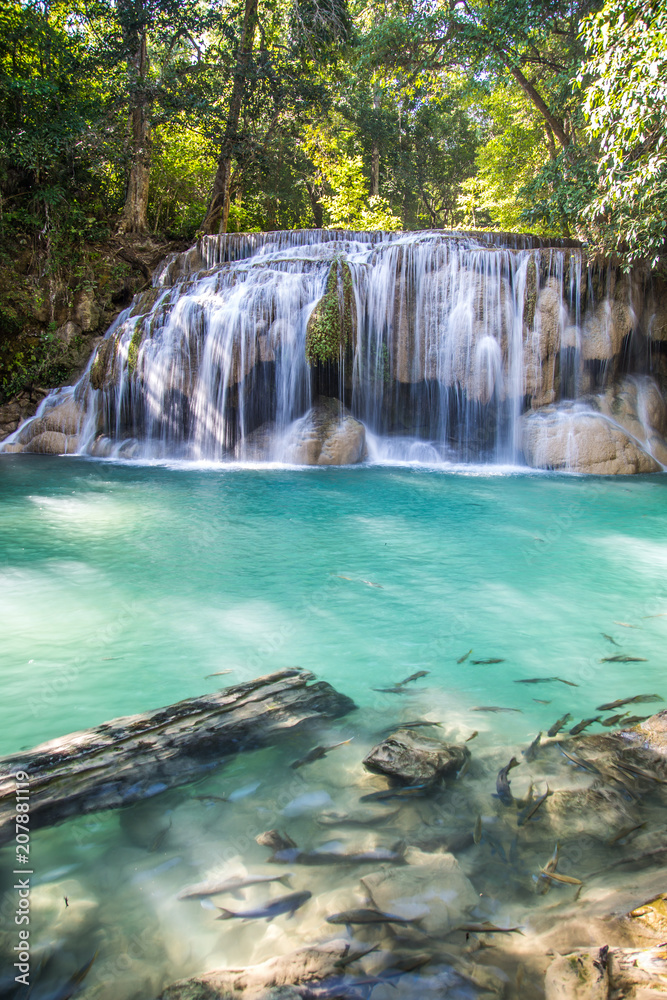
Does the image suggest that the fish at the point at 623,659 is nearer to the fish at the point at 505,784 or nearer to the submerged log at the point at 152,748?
the fish at the point at 505,784

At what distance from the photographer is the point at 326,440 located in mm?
10438

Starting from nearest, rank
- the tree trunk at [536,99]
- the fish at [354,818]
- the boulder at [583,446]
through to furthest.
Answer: the fish at [354,818]
the boulder at [583,446]
the tree trunk at [536,99]

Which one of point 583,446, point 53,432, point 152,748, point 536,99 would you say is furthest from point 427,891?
point 536,99

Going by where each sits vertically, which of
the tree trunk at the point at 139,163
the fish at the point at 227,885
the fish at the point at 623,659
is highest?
the tree trunk at the point at 139,163

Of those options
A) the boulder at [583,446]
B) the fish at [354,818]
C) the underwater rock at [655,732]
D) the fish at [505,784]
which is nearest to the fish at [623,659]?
the underwater rock at [655,732]

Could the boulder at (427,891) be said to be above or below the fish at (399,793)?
below

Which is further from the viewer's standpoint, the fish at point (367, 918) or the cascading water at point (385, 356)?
the cascading water at point (385, 356)

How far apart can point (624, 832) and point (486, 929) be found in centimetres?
64

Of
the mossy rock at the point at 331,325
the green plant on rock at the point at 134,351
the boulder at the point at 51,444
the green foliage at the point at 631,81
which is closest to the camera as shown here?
the green foliage at the point at 631,81

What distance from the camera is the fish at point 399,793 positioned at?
6.33ft

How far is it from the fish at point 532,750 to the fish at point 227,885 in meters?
1.04

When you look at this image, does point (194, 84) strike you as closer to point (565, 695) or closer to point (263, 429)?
point (263, 429)

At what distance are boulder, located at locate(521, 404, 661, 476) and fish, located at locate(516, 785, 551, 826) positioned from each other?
8.77m

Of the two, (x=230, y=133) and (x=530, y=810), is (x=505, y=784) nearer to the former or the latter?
(x=530, y=810)
